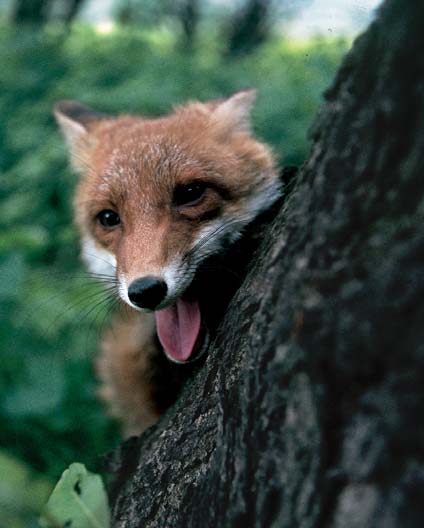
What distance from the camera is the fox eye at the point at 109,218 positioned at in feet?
10.2

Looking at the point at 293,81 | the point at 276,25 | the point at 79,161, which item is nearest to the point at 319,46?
the point at 293,81

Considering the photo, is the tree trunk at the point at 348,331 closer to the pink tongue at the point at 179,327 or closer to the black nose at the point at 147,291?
the black nose at the point at 147,291

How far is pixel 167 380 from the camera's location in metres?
3.11

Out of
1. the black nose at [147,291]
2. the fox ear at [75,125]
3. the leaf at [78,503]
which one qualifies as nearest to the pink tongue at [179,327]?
the black nose at [147,291]

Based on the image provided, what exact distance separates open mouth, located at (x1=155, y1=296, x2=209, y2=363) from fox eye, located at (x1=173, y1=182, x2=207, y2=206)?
43 cm

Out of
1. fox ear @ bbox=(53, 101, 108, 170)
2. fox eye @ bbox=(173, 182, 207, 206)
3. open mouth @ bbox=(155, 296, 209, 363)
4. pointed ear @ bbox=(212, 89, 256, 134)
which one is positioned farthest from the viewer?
fox ear @ bbox=(53, 101, 108, 170)

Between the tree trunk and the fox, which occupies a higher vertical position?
the tree trunk

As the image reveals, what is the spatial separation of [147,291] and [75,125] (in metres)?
1.69

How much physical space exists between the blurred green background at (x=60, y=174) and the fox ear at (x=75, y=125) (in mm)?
540

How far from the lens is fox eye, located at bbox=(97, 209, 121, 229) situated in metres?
3.10

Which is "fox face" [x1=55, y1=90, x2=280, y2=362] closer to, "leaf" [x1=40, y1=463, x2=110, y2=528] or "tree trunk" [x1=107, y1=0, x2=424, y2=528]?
"leaf" [x1=40, y1=463, x2=110, y2=528]

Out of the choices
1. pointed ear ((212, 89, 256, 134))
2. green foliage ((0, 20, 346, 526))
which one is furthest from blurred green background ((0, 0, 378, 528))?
pointed ear ((212, 89, 256, 134))

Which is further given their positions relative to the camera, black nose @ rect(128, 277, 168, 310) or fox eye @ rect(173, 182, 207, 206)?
fox eye @ rect(173, 182, 207, 206)

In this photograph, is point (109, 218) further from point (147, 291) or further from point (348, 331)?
point (348, 331)
